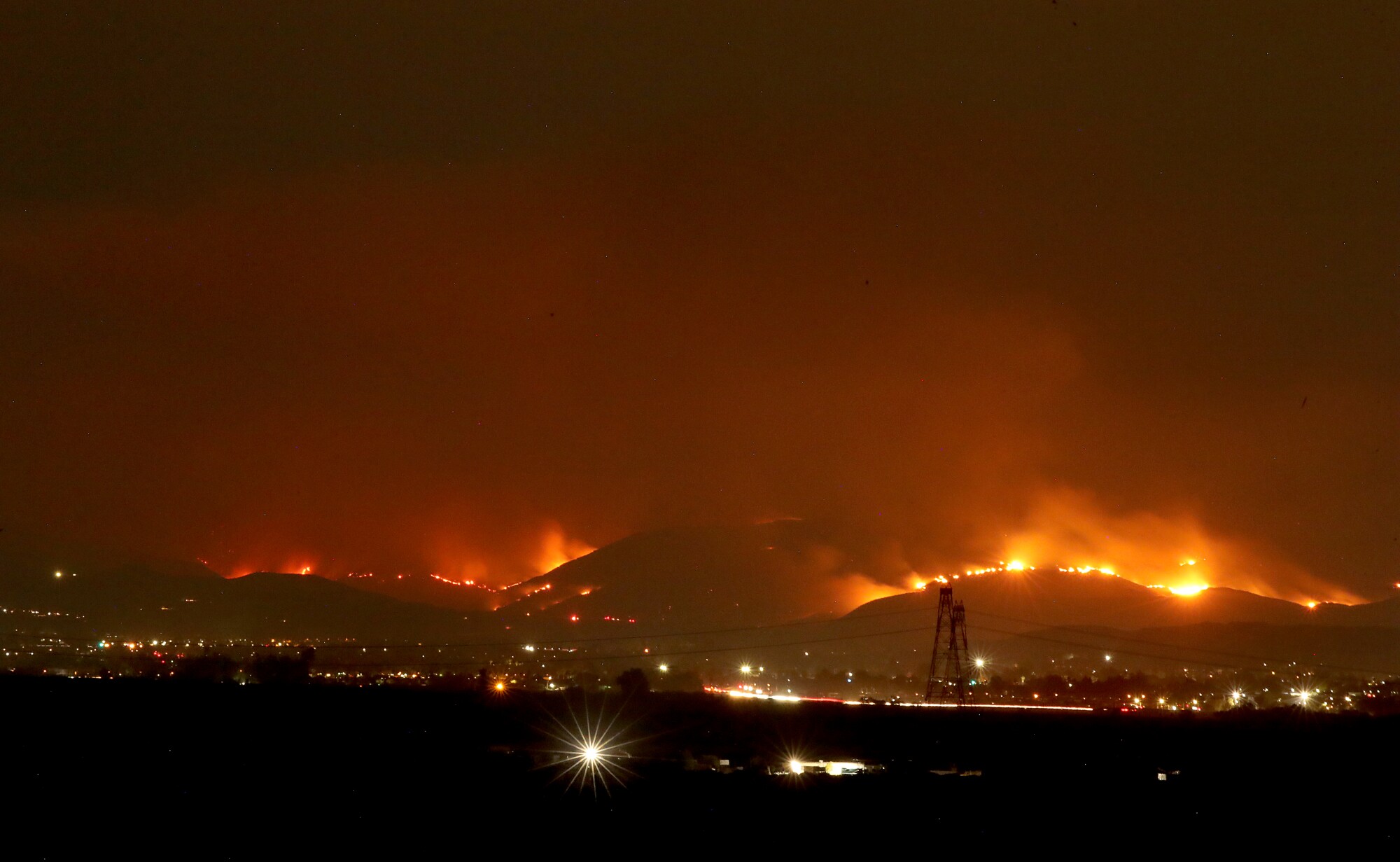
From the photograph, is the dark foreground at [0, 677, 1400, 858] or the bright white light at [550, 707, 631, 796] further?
the bright white light at [550, 707, 631, 796]

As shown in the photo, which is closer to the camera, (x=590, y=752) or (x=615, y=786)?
(x=615, y=786)

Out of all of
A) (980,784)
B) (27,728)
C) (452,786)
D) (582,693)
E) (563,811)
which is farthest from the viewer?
(582,693)

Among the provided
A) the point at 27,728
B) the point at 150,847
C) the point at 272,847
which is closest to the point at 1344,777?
the point at 272,847

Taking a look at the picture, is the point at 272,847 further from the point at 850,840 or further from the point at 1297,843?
the point at 1297,843

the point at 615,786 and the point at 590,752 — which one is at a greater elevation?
the point at 590,752

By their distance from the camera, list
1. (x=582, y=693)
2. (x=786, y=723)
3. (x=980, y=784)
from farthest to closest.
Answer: (x=582, y=693) → (x=786, y=723) → (x=980, y=784)

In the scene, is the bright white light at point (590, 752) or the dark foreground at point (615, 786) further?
the bright white light at point (590, 752)

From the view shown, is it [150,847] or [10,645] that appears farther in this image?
[10,645]
